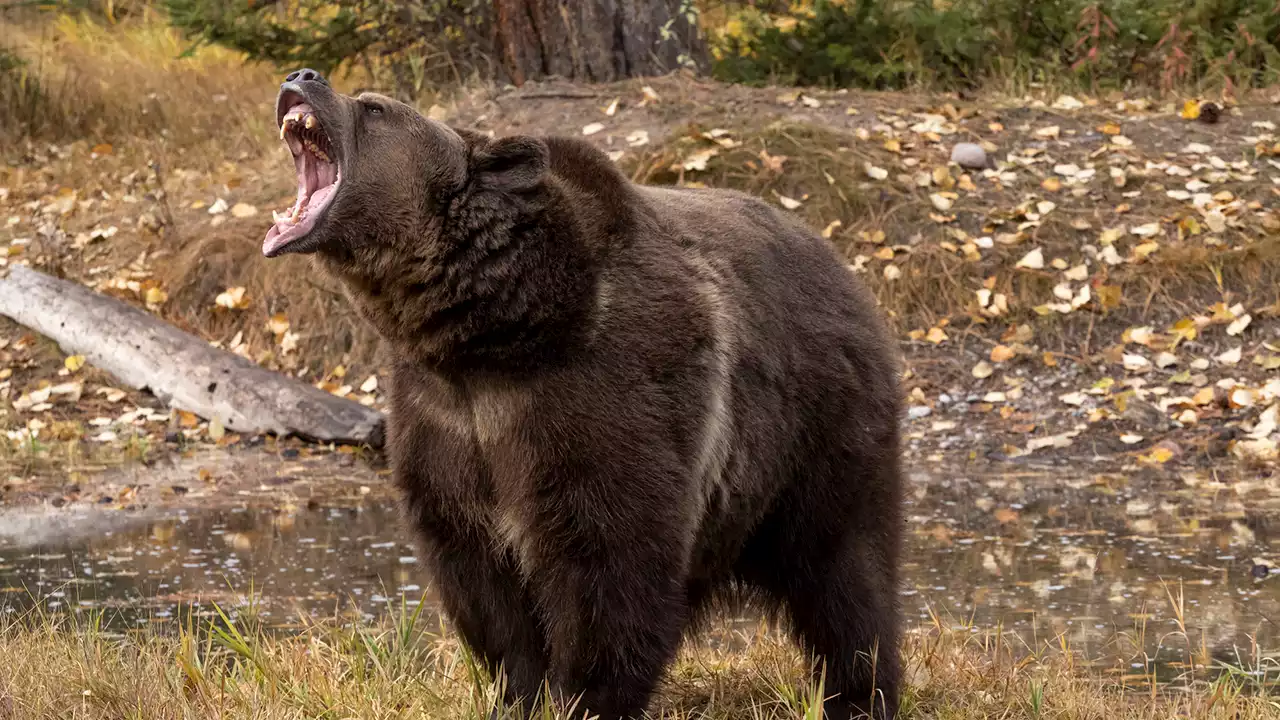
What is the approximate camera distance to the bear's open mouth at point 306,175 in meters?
3.38

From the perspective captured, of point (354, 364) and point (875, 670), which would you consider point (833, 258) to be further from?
point (354, 364)

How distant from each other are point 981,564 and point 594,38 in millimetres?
5748

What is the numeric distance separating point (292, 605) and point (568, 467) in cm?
269

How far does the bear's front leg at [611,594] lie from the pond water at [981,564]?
1676 mm

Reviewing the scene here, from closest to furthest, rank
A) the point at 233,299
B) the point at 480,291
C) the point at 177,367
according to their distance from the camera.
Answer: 1. the point at 480,291
2. the point at 177,367
3. the point at 233,299

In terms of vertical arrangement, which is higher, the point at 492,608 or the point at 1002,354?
the point at 492,608

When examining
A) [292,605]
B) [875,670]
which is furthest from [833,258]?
[292,605]

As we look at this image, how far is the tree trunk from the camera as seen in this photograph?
35.5 ft

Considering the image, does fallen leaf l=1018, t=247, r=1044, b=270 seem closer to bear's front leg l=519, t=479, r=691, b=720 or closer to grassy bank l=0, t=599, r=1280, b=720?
grassy bank l=0, t=599, r=1280, b=720

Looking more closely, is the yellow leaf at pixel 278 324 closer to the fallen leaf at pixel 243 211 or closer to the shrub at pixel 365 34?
the fallen leaf at pixel 243 211

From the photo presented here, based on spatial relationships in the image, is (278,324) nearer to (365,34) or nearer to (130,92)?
(365,34)

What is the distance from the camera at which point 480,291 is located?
3.51 m

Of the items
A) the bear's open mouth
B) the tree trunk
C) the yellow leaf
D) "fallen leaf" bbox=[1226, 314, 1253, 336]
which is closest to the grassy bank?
the bear's open mouth

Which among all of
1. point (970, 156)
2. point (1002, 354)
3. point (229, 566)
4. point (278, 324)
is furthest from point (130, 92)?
point (229, 566)
